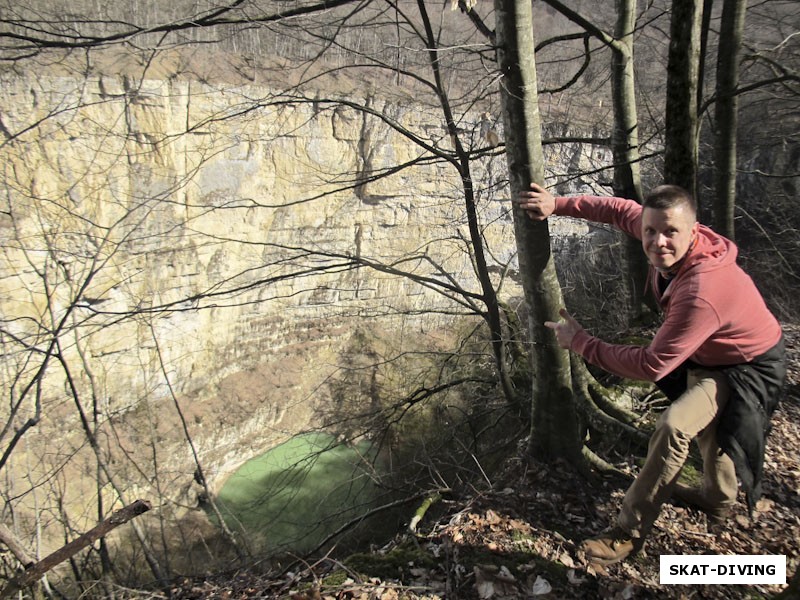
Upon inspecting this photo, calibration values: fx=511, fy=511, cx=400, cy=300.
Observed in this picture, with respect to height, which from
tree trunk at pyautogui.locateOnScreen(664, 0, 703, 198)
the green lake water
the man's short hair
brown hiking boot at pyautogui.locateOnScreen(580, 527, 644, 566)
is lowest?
the green lake water

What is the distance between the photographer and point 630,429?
325cm

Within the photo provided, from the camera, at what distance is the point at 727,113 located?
5.48m

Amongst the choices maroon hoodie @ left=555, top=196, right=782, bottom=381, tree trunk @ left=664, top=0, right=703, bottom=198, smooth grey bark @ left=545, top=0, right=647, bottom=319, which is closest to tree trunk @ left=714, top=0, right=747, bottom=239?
smooth grey bark @ left=545, top=0, right=647, bottom=319

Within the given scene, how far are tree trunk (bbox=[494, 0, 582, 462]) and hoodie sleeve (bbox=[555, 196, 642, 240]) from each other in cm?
15

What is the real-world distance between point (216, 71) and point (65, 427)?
32.9ft

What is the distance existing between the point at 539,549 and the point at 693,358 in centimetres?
123

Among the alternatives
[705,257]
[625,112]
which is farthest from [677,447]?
[625,112]

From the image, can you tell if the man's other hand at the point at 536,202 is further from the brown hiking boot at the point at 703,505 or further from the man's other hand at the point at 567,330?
the brown hiking boot at the point at 703,505

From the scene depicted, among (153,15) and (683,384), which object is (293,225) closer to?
(153,15)

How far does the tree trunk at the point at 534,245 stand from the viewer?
2.50 m

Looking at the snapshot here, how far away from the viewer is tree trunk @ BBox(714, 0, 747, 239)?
17.2ft

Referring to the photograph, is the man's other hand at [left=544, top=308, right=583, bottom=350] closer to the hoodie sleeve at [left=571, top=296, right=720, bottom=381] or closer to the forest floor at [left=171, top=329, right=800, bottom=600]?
the hoodie sleeve at [left=571, top=296, right=720, bottom=381]

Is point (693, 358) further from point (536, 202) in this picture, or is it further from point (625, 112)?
point (625, 112)

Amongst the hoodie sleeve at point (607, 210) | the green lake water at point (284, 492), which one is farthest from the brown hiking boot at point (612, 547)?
the green lake water at point (284, 492)
